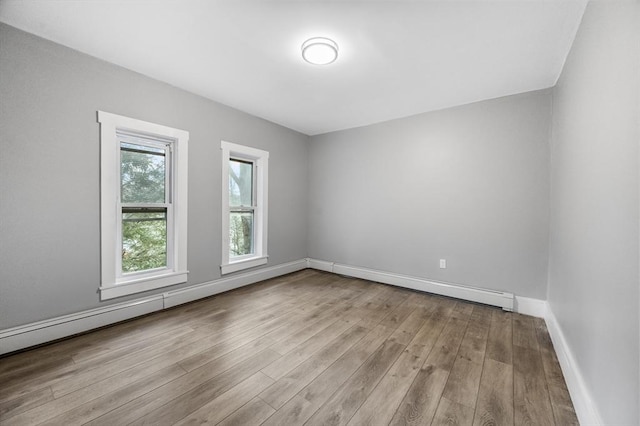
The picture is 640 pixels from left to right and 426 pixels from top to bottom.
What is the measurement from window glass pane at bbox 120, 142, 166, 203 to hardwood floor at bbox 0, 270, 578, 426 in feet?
4.32

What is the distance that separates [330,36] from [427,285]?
3.21 metres

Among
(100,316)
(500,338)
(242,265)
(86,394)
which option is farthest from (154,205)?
(500,338)

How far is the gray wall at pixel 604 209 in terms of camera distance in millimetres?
989

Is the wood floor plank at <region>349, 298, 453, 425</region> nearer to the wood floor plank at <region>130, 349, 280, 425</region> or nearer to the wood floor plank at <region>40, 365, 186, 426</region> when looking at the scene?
the wood floor plank at <region>130, 349, 280, 425</region>

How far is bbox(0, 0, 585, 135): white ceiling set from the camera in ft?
5.70

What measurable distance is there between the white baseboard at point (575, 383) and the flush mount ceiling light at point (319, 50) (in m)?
2.84

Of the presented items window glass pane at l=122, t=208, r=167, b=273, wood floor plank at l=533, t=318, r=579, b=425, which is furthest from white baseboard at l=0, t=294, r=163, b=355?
wood floor plank at l=533, t=318, r=579, b=425

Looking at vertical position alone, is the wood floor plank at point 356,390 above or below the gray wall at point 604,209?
below

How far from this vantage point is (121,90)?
2.50m

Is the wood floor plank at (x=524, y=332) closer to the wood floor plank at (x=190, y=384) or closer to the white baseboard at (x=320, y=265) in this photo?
the wood floor plank at (x=190, y=384)

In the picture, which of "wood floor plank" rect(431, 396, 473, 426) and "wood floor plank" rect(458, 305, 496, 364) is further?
"wood floor plank" rect(458, 305, 496, 364)

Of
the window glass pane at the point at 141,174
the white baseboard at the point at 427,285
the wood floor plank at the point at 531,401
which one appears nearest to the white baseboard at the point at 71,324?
the window glass pane at the point at 141,174

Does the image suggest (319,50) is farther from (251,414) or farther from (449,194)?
(251,414)

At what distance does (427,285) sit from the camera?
3525 mm
